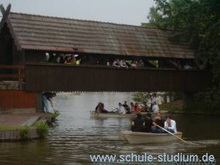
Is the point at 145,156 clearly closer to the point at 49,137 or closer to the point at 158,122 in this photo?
the point at 158,122

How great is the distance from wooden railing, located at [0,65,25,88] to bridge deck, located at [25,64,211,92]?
423mm

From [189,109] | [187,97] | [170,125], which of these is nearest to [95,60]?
[187,97]

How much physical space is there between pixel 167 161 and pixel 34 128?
700 cm

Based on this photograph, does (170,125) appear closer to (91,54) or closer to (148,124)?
(148,124)

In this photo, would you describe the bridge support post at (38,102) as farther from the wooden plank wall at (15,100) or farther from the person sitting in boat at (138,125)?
the person sitting in boat at (138,125)

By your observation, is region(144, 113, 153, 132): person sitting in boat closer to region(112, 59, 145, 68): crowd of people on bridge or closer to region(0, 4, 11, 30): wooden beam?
region(0, 4, 11, 30): wooden beam

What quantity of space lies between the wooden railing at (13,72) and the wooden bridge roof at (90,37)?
4.89 ft

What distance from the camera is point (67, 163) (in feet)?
53.0

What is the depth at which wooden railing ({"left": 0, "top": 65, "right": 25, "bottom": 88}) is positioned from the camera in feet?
104

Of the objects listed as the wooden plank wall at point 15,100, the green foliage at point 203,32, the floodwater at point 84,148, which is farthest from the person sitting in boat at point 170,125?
the green foliage at point 203,32

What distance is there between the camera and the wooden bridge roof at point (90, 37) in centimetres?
3250

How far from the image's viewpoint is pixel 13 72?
35750 millimetres

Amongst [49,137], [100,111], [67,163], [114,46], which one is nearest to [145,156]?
[67,163]

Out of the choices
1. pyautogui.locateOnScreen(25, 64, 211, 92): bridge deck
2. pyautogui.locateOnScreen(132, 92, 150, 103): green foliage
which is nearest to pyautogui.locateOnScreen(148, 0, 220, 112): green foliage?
pyautogui.locateOnScreen(25, 64, 211, 92): bridge deck
